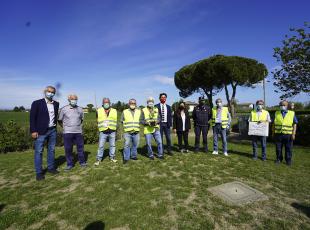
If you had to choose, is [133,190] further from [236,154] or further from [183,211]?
[236,154]

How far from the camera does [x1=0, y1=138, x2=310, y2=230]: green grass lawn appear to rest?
10.1 ft

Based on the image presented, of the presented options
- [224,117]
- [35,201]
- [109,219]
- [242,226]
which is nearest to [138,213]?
[109,219]

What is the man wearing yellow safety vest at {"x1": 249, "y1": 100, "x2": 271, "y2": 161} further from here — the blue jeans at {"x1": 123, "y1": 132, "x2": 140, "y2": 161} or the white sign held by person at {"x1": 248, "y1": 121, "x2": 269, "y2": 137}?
the blue jeans at {"x1": 123, "y1": 132, "x2": 140, "y2": 161}

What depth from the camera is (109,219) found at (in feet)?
10.2

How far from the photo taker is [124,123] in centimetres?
625

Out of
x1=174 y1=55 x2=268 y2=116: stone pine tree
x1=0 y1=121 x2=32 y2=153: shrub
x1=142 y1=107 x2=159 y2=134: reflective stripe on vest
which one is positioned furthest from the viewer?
x1=174 y1=55 x2=268 y2=116: stone pine tree

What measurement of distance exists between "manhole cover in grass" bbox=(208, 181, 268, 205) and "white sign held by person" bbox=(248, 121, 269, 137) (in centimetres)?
258

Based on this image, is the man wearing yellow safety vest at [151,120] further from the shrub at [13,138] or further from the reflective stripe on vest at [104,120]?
the shrub at [13,138]

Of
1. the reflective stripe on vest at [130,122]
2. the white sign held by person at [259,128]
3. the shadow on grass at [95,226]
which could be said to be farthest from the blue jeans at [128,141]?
the white sign held by person at [259,128]

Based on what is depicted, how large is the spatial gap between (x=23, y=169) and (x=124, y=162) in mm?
2887

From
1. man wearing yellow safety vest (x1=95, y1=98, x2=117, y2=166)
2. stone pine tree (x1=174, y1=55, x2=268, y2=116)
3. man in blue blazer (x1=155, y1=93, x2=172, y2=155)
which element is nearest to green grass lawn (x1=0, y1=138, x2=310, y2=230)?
man wearing yellow safety vest (x1=95, y1=98, x2=117, y2=166)

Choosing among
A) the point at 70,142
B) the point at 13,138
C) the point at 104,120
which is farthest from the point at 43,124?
the point at 13,138

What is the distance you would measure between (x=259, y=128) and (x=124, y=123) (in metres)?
4.32

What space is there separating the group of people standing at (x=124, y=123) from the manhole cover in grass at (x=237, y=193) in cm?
265
